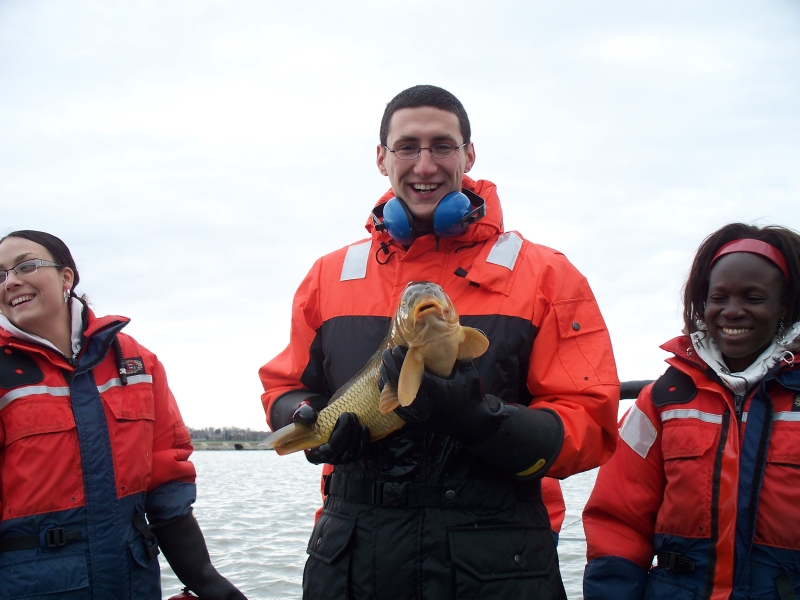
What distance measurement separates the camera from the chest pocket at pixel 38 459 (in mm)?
3523

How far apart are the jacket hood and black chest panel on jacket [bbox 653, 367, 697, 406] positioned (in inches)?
46.2

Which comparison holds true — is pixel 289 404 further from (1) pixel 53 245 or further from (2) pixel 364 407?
(1) pixel 53 245

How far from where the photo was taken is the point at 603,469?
3729 millimetres

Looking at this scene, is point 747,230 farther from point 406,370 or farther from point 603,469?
point 406,370

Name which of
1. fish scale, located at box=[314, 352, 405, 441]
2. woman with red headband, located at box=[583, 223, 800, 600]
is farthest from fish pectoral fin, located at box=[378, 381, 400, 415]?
woman with red headband, located at box=[583, 223, 800, 600]

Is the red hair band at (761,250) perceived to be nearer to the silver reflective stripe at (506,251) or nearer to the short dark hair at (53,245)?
the silver reflective stripe at (506,251)

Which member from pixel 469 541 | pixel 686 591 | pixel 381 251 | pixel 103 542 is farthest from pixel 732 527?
pixel 103 542

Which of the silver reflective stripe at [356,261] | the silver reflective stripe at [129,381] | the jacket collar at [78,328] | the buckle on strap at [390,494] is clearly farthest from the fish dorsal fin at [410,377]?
the jacket collar at [78,328]

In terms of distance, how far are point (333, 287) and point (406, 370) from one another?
937 millimetres

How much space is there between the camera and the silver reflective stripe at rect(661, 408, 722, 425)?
339cm

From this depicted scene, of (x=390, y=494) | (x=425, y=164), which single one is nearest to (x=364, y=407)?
(x=390, y=494)

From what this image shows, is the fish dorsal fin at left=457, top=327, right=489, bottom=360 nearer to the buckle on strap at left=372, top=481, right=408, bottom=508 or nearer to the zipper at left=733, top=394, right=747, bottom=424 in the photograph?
the buckle on strap at left=372, top=481, right=408, bottom=508

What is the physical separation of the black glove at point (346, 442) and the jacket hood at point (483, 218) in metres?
0.95

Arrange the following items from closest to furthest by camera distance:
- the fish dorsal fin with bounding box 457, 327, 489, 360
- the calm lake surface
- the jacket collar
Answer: the fish dorsal fin with bounding box 457, 327, 489, 360 → the jacket collar → the calm lake surface
